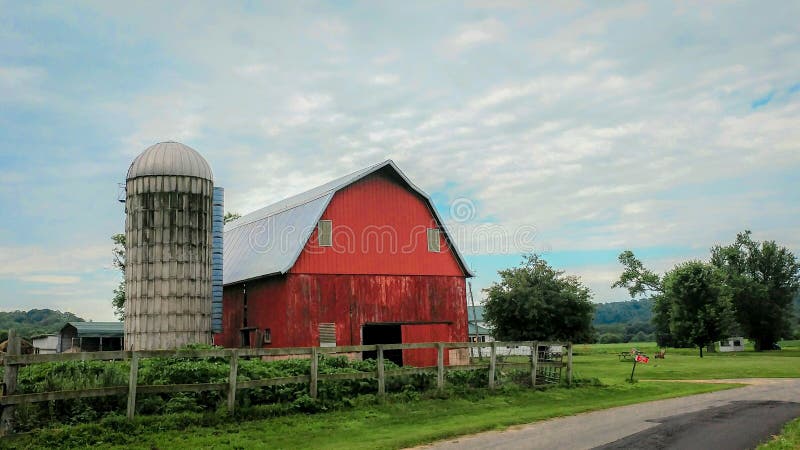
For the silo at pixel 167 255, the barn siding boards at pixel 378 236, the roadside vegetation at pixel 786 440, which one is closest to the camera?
the roadside vegetation at pixel 786 440

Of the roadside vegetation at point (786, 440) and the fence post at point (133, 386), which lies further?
the fence post at point (133, 386)

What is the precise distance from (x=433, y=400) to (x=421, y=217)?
37.7 ft

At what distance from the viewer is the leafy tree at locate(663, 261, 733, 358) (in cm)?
5653

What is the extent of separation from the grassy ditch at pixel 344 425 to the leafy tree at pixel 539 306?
78.6 feet

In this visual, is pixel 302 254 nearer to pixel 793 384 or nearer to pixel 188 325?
pixel 188 325

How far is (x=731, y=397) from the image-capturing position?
18781 millimetres

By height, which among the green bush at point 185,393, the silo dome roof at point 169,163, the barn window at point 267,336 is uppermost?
the silo dome roof at point 169,163

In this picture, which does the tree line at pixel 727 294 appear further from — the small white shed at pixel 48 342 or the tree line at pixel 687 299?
the small white shed at pixel 48 342

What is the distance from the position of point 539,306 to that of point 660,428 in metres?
28.1

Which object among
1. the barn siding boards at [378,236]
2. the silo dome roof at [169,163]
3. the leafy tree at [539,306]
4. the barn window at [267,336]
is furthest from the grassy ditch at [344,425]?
the leafy tree at [539,306]

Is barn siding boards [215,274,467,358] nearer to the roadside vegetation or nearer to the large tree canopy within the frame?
the roadside vegetation

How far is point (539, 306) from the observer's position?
4041 centimetres

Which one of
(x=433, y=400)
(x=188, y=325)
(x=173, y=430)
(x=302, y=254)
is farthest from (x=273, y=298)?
(x=173, y=430)

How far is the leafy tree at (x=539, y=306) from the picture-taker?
40719 mm
